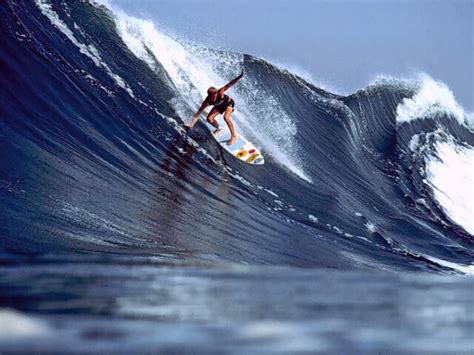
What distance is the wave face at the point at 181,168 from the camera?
6141 mm

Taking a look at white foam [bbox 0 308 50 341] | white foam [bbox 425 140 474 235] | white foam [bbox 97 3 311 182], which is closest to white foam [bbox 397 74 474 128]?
white foam [bbox 425 140 474 235]

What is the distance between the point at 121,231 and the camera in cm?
591

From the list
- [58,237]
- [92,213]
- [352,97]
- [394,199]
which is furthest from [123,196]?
[352,97]

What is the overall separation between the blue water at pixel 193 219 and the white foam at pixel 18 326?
24mm

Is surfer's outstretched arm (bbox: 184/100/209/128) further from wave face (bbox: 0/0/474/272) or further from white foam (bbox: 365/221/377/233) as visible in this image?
white foam (bbox: 365/221/377/233)

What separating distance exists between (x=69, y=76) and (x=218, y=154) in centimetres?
211

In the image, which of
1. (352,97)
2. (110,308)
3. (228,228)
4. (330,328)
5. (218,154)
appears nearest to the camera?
(330,328)

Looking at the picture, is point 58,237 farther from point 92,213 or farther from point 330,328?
point 330,328

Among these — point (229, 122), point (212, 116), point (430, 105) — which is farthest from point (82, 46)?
point (430, 105)

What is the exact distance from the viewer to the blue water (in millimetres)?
2891

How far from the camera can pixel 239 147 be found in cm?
1057

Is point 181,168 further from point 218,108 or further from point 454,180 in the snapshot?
point 454,180

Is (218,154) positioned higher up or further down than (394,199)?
further down

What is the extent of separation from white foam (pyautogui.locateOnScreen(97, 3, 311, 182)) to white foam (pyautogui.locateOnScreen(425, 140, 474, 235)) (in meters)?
2.95
